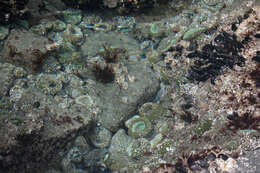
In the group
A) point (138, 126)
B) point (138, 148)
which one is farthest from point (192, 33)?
point (138, 148)

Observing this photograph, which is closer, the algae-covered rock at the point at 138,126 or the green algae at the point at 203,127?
the green algae at the point at 203,127

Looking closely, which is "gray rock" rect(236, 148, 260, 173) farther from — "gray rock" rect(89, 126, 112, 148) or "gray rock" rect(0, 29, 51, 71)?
"gray rock" rect(0, 29, 51, 71)

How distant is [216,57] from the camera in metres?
4.56

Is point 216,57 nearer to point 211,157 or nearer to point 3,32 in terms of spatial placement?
point 211,157

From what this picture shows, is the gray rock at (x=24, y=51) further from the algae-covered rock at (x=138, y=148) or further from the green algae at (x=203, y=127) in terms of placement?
the green algae at (x=203, y=127)

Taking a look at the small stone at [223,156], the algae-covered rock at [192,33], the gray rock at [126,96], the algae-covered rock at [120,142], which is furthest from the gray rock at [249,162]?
the algae-covered rock at [192,33]

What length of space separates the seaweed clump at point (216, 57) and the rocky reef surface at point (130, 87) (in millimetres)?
23

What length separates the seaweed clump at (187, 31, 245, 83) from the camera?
Result: 431 cm

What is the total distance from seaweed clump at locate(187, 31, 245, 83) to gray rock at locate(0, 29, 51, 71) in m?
3.32

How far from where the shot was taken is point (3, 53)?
4.70 m

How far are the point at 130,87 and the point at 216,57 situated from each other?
1.98 m

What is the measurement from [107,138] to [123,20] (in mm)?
3397

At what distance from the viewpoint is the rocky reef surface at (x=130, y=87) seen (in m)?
3.73

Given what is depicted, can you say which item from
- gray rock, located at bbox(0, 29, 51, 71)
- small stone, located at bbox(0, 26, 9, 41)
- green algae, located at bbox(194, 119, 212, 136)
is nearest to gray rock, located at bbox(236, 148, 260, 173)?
green algae, located at bbox(194, 119, 212, 136)
